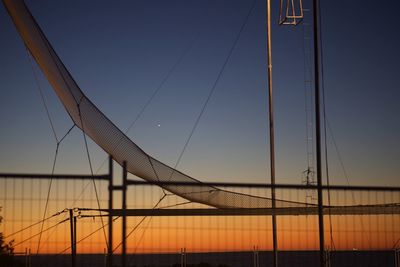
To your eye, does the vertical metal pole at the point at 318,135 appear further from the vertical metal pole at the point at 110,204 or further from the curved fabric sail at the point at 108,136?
the vertical metal pole at the point at 110,204

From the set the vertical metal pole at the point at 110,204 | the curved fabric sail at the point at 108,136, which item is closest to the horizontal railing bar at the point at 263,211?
the vertical metal pole at the point at 110,204

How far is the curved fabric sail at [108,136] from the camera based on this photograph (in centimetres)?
999

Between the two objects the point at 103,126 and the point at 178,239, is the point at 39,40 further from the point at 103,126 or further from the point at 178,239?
the point at 178,239

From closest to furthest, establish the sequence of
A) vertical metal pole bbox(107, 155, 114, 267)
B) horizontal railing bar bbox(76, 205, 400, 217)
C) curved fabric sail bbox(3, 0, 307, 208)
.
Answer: vertical metal pole bbox(107, 155, 114, 267), horizontal railing bar bbox(76, 205, 400, 217), curved fabric sail bbox(3, 0, 307, 208)

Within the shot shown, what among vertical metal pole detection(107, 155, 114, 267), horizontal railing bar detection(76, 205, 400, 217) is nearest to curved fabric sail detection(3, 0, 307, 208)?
horizontal railing bar detection(76, 205, 400, 217)

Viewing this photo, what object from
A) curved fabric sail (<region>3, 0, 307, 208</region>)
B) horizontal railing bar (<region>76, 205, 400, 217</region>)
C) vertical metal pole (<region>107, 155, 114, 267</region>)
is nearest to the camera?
vertical metal pole (<region>107, 155, 114, 267</region>)

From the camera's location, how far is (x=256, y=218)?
35.2 feet

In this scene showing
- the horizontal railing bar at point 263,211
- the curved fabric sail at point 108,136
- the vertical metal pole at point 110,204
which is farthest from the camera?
the curved fabric sail at point 108,136

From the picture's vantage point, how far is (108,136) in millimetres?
10836

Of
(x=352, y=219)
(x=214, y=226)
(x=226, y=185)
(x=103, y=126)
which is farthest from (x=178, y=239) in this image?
(x=352, y=219)

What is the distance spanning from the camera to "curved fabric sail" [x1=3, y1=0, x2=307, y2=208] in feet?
32.8

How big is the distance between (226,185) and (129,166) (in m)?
2.10

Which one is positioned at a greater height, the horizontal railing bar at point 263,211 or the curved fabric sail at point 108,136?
the curved fabric sail at point 108,136

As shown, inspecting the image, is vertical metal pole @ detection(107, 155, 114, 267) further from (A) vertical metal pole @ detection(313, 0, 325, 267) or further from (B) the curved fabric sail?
(A) vertical metal pole @ detection(313, 0, 325, 267)
